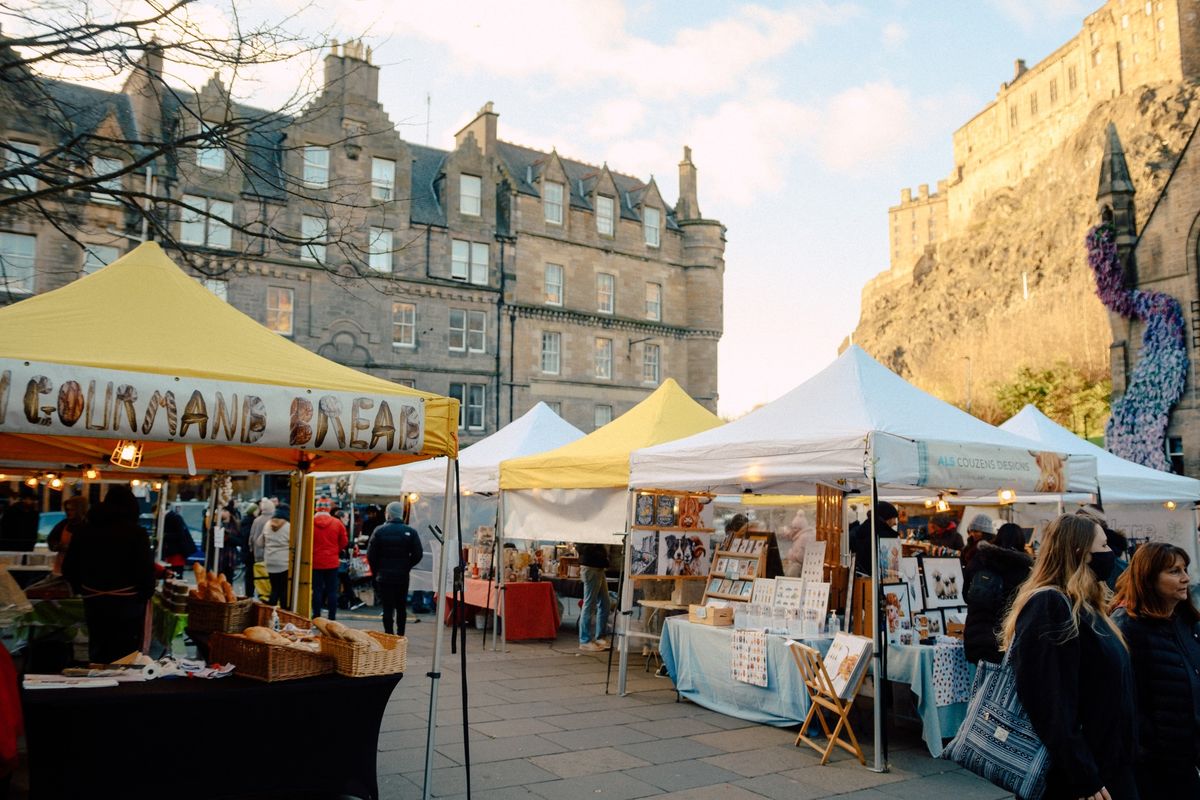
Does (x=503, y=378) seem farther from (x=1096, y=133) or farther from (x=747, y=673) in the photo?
(x=1096, y=133)

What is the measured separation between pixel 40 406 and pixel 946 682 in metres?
6.56

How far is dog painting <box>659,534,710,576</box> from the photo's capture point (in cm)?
987

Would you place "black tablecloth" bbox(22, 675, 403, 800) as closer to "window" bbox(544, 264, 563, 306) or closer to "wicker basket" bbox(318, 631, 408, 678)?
"wicker basket" bbox(318, 631, 408, 678)

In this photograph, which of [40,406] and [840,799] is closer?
[40,406]

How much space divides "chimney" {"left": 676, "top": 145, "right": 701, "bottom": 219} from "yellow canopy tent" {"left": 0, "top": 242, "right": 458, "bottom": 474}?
3881cm

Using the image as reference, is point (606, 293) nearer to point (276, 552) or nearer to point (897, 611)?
point (276, 552)

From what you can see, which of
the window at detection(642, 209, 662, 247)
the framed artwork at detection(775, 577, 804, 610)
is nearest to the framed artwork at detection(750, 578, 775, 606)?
the framed artwork at detection(775, 577, 804, 610)

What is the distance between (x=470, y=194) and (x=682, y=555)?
28.9 metres

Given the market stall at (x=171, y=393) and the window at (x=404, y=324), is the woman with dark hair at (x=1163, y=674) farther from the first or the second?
the window at (x=404, y=324)

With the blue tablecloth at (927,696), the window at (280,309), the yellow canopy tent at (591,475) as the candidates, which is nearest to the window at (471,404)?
the window at (280,309)

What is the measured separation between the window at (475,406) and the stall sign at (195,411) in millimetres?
29574

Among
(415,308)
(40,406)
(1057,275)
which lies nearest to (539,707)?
(40,406)

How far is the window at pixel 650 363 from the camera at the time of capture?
40562 mm

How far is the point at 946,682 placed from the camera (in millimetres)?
7008
